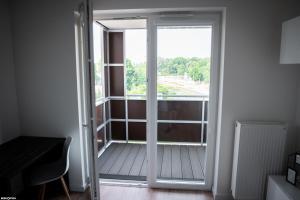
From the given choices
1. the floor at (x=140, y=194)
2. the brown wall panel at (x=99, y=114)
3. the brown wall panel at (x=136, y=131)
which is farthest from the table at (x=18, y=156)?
the brown wall panel at (x=136, y=131)

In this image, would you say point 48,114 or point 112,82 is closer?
point 48,114

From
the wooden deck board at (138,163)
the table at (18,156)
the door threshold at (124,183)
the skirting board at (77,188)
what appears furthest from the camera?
the wooden deck board at (138,163)

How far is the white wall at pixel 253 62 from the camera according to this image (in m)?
2.00

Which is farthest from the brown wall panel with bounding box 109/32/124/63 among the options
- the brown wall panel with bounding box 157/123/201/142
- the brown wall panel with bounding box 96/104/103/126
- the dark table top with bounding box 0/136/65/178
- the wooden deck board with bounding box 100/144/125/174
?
the dark table top with bounding box 0/136/65/178

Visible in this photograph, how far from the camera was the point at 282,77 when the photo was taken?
2061 mm

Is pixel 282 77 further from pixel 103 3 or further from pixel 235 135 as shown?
pixel 103 3

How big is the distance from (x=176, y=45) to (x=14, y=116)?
2257 millimetres

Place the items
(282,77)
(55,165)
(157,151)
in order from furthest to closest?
(157,151) → (55,165) → (282,77)

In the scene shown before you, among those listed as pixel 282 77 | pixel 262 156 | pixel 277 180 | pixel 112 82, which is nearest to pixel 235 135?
pixel 262 156

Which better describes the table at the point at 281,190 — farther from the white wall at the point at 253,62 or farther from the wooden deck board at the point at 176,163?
the wooden deck board at the point at 176,163

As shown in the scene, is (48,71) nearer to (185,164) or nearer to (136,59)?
(136,59)

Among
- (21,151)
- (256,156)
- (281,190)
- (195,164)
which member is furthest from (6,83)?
(281,190)

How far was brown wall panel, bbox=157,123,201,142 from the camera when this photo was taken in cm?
262

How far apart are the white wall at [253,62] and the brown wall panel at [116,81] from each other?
186 centimetres
